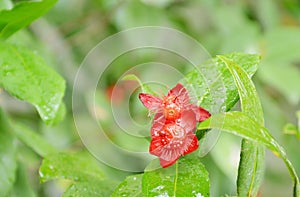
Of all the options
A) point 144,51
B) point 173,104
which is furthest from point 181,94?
point 144,51

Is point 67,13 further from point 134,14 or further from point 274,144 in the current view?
point 274,144

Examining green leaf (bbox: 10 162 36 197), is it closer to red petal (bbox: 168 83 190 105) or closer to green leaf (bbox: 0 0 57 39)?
green leaf (bbox: 0 0 57 39)

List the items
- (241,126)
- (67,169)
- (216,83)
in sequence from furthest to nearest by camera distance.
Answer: (67,169) < (216,83) < (241,126)

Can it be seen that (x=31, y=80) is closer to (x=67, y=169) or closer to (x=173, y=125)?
(x=67, y=169)

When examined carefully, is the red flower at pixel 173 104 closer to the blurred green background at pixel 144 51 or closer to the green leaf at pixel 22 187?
the green leaf at pixel 22 187

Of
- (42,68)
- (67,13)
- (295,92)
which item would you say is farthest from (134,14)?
(42,68)

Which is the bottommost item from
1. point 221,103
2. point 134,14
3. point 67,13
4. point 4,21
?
point 67,13

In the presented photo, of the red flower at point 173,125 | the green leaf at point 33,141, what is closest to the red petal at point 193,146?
the red flower at point 173,125
